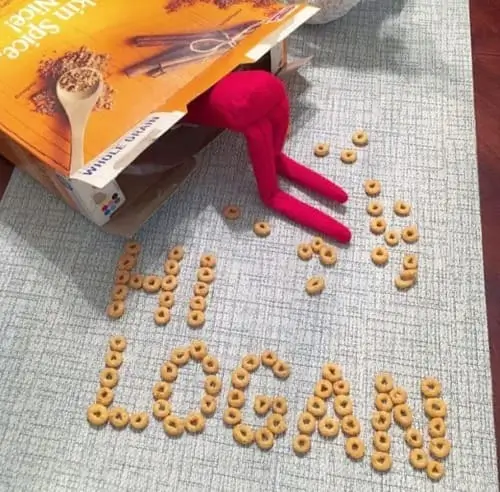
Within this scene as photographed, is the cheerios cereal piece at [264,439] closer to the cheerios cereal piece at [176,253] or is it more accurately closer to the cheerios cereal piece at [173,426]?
the cheerios cereal piece at [173,426]

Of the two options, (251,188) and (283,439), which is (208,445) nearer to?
(283,439)

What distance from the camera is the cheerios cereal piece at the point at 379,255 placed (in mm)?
680

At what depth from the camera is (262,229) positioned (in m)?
0.71

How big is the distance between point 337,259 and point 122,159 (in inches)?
9.8

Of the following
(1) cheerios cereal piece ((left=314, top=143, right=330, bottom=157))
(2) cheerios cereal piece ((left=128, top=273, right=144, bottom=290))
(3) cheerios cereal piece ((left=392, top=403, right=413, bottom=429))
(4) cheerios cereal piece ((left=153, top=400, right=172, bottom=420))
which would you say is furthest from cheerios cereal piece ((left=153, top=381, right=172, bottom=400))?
(1) cheerios cereal piece ((left=314, top=143, right=330, bottom=157))

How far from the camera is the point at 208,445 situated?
600 mm

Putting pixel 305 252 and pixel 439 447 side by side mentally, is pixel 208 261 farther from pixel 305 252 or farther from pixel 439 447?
pixel 439 447

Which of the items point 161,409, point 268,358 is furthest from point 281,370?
point 161,409

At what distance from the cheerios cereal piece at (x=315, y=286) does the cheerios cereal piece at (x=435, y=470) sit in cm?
20

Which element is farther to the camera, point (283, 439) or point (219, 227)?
point (219, 227)

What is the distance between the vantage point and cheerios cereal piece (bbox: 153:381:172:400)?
0.62 m

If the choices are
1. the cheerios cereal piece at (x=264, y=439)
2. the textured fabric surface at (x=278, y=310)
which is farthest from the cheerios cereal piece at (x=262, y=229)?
the cheerios cereal piece at (x=264, y=439)

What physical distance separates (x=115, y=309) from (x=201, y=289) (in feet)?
0.30

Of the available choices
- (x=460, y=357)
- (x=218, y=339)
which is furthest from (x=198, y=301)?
(x=460, y=357)
